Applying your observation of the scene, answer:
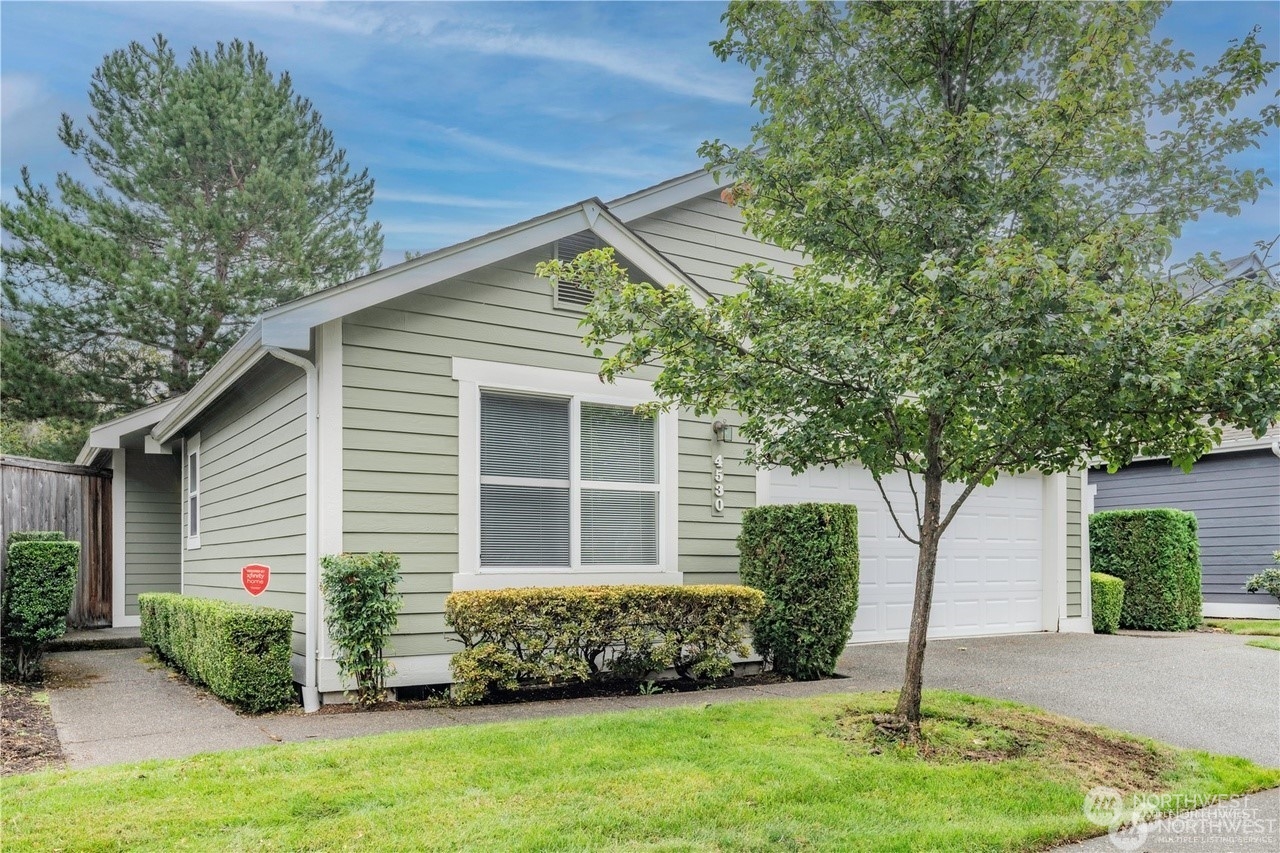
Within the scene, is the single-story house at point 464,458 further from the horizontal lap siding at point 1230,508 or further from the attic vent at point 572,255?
the horizontal lap siding at point 1230,508

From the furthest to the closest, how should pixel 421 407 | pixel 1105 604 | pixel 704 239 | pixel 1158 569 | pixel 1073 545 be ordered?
pixel 1158 569, pixel 1105 604, pixel 1073 545, pixel 704 239, pixel 421 407

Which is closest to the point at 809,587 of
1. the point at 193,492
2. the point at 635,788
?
the point at 635,788

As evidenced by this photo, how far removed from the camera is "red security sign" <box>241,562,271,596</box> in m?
7.80

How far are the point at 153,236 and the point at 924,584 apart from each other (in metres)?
18.4

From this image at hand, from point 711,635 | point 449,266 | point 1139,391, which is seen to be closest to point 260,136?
point 449,266

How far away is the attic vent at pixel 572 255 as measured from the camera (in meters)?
8.09

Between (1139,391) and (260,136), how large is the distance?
60.1ft

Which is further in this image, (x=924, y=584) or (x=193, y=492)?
(x=193, y=492)

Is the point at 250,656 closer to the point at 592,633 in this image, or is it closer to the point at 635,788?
the point at 592,633

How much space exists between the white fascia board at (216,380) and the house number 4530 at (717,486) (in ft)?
13.2

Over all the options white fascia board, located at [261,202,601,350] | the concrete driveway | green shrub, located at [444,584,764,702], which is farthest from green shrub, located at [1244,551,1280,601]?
white fascia board, located at [261,202,601,350]

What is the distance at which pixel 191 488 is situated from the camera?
11.6 meters

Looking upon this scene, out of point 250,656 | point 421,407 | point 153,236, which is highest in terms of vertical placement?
point 153,236

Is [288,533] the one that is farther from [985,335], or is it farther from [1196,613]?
[1196,613]
